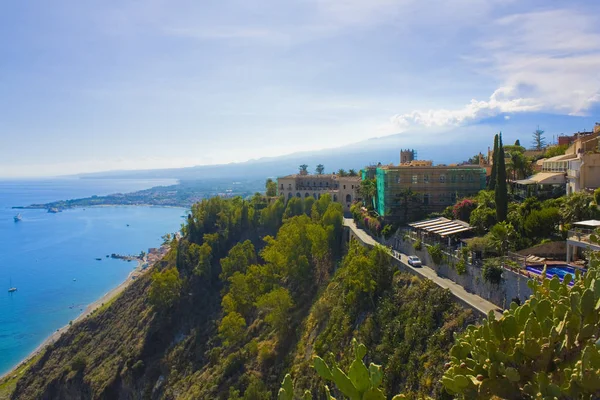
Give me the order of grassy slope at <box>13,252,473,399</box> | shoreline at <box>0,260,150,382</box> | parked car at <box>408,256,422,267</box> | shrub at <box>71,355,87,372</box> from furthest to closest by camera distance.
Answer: shoreline at <box>0,260,150,382</box>
shrub at <box>71,355,87,372</box>
parked car at <box>408,256,422,267</box>
grassy slope at <box>13,252,473,399</box>

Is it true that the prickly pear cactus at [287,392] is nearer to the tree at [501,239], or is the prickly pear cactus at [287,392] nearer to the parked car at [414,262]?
the tree at [501,239]

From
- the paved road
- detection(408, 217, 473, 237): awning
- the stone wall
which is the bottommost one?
the paved road

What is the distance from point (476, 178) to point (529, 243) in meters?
16.9

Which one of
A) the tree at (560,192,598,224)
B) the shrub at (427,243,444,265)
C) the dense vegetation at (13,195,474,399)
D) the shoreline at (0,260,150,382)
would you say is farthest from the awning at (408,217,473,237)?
the shoreline at (0,260,150,382)

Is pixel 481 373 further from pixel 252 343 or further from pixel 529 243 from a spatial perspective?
pixel 252 343

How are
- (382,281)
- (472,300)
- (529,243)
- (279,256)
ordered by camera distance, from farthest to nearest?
(279,256) → (382,281) → (529,243) → (472,300)

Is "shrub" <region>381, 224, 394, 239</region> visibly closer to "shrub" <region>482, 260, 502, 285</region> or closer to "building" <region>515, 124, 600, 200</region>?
"building" <region>515, 124, 600, 200</region>

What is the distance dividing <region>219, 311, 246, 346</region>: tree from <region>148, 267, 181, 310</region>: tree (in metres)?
14.5

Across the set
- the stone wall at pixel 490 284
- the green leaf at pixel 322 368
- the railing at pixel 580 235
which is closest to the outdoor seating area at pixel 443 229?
the stone wall at pixel 490 284

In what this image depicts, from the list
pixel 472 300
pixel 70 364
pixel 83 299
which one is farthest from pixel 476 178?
pixel 83 299

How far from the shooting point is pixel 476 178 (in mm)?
38000

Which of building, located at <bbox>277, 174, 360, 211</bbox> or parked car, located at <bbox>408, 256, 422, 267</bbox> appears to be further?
building, located at <bbox>277, 174, 360, 211</bbox>

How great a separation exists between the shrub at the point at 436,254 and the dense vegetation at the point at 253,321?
1899 mm

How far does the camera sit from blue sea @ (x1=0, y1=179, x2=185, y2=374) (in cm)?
6881
